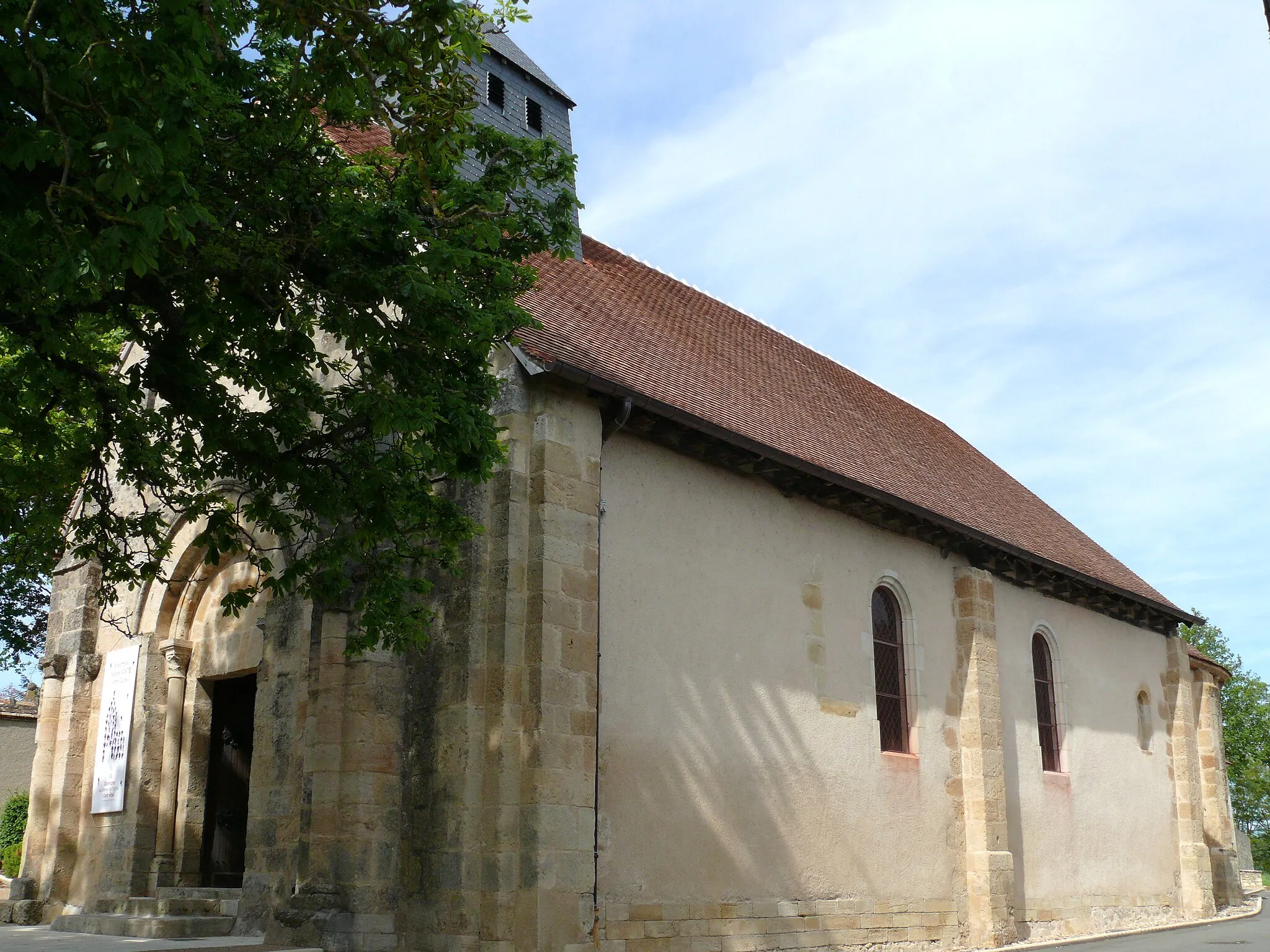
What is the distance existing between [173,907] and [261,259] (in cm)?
700

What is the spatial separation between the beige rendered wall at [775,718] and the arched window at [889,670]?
17cm

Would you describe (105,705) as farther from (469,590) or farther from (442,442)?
(442,442)

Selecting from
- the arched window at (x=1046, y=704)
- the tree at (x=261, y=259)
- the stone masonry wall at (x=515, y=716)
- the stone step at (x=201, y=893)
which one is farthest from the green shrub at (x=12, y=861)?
the arched window at (x=1046, y=704)

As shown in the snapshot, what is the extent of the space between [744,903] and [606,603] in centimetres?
309

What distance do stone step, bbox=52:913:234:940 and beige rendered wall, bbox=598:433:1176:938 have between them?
385cm

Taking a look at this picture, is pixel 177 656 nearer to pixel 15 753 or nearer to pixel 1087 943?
pixel 1087 943

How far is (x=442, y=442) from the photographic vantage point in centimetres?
839

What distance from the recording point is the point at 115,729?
13.5m

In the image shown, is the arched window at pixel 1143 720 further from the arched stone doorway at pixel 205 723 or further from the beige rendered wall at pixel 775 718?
the arched stone doorway at pixel 205 723

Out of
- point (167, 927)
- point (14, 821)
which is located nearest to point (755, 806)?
point (167, 927)

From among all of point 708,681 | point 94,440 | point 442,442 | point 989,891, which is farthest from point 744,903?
point 94,440

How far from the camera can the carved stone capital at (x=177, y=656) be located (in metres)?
13.2

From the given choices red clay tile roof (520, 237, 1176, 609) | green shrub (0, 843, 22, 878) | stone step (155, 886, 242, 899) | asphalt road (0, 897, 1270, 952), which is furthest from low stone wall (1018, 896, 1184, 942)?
green shrub (0, 843, 22, 878)

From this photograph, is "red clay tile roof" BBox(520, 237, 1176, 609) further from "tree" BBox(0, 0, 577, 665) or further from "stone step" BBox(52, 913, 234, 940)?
"stone step" BBox(52, 913, 234, 940)
